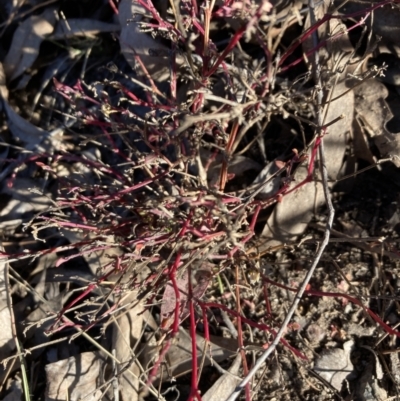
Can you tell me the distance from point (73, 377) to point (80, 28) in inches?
48.3

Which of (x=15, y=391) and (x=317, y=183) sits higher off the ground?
(x=317, y=183)

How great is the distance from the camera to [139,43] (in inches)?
73.2

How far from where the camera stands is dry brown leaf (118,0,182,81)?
183 centimetres

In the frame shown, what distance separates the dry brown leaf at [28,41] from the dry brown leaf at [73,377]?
1072 mm

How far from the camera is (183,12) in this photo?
72.3 inches

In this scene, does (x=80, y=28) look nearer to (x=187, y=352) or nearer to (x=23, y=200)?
(x=23, y=200)

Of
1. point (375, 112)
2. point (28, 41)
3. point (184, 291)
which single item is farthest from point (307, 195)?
point (28, 41)

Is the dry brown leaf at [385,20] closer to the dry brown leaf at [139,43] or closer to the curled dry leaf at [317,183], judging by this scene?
the curled dry leaf at [317,183]

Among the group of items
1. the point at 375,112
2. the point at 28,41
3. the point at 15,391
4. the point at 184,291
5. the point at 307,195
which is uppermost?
the point at 28,41

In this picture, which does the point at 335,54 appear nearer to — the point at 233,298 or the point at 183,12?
the point at 183,12

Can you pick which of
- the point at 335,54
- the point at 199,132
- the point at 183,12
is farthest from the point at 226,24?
the point at 199,132

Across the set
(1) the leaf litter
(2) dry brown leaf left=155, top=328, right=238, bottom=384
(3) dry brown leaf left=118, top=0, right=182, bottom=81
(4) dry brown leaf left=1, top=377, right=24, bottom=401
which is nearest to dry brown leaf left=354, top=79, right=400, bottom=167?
(1) the leaf litter

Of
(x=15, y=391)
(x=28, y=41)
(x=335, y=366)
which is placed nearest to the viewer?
(x=335, y=366)

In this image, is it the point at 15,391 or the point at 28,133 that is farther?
the point at 28,133
